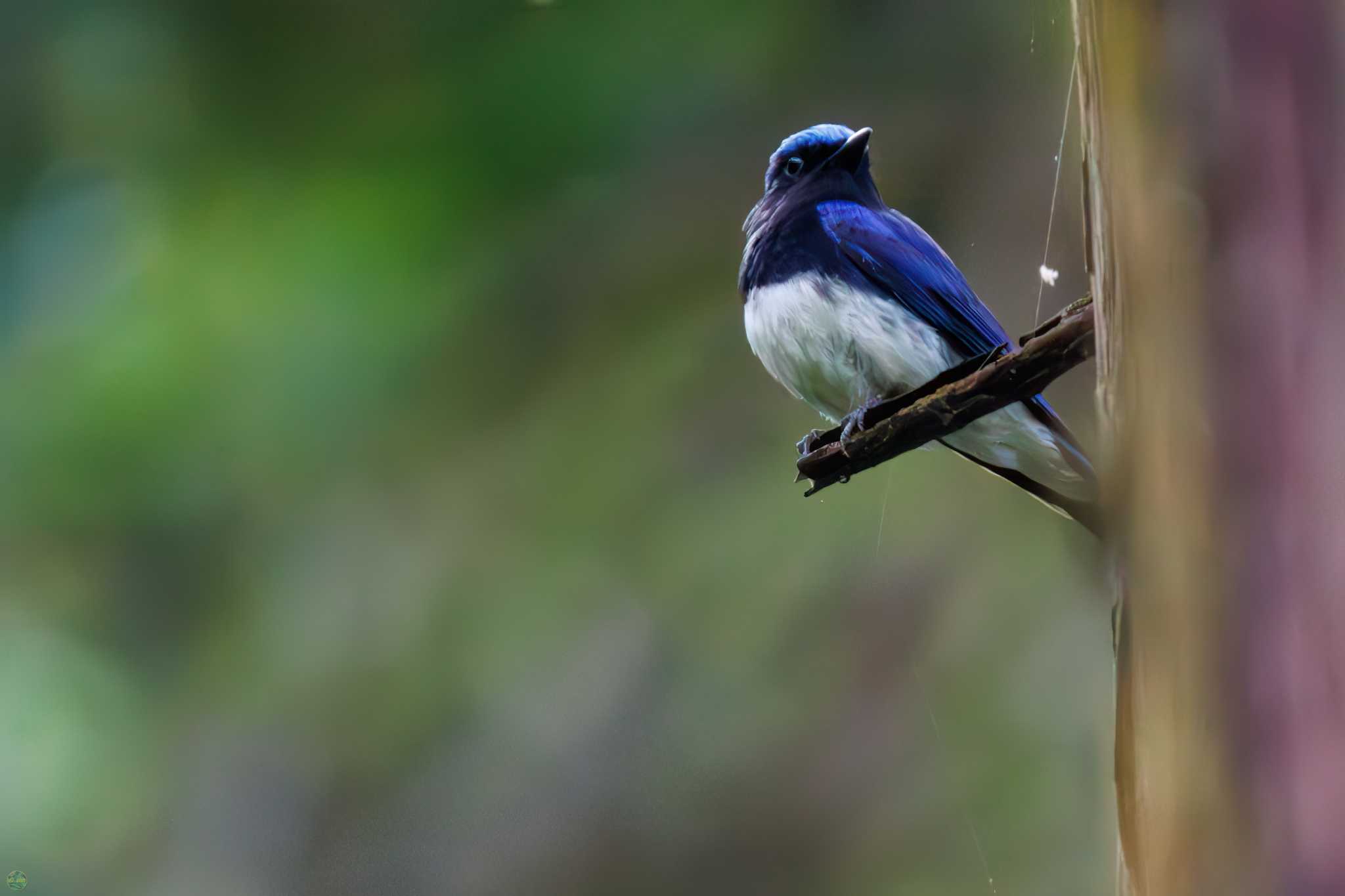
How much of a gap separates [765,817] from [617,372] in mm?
2110

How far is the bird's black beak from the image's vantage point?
2.85 m

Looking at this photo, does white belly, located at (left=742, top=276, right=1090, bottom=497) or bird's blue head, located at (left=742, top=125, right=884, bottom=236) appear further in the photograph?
bird's blue head, located at (left=742, top=125, right=884, bottom=236)

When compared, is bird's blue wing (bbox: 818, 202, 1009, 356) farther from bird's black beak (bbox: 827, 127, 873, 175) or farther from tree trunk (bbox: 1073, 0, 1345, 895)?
tree trunk (bbox: 1073, 0, 1345, 895)

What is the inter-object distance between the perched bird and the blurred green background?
3032 millimetres

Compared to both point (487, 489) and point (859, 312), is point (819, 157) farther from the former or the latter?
point (487, 489)

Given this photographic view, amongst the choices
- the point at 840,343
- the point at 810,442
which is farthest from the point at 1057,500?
the point at 840,343

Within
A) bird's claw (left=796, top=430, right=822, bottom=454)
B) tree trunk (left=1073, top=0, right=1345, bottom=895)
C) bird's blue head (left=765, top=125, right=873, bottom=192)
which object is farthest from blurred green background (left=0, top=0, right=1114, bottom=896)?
tree trunk (left=1073, top=0, right=1345, bottom=895)

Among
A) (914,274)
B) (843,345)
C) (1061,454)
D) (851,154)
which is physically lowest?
(1061,454)

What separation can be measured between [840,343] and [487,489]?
13.5 feet

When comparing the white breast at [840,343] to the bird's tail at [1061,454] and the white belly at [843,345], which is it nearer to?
the white belly at [843,345]

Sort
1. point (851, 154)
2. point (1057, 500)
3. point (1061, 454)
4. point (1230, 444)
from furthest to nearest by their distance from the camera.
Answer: point (851, 154) < point (1061, 454) < point (1057, 500) < point (1230, 444)

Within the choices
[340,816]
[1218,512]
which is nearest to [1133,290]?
[1218,512]

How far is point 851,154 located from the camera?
9.48 ft

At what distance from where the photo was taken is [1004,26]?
608 cm
